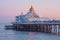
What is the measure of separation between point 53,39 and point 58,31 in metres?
20.2

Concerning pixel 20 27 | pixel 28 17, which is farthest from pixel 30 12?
pixel 20 27

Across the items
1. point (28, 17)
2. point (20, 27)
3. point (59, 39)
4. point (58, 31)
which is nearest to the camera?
point (59, 39)

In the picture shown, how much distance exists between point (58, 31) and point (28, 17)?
1092 inches

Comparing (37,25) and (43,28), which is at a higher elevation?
(37,25)

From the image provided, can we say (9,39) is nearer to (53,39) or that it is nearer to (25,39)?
(25,39)

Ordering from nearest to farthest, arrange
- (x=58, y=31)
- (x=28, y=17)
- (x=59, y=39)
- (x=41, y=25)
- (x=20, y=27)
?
(x=59, y=39) → (x=58, y=31) → (x=41, y=25) → (x=20, y=27) → (x=28, y=17)

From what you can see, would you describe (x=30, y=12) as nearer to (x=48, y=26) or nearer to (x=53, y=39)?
(x=48, y=26)

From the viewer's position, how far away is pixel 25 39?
181 feet

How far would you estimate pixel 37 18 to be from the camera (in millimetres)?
101812

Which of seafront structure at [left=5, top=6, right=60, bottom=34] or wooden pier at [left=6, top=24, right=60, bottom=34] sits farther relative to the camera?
wooden pier at [left=6, top=24, right=60, bottom=34]

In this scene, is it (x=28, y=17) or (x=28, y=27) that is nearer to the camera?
(x=28, y=27)

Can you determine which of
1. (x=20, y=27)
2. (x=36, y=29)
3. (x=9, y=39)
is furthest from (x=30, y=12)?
(x=9, y=39)

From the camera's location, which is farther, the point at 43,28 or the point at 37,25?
the point at 37,25

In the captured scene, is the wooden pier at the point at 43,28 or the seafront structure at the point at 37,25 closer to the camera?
the seafront structure at the point at 37,25
